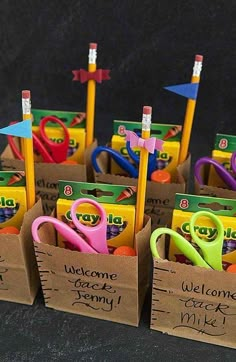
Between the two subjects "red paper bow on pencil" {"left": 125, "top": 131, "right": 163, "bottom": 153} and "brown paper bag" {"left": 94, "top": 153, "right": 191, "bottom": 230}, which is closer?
"red paper bow on pencil" {"left": 125, "top": 131, "right": 163, "bottom": 153}

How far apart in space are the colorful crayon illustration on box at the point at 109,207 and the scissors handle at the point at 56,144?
22 centimetres

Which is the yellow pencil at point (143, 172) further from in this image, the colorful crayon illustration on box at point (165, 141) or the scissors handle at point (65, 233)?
the colorful crayon illustration on box at point (165, 141)

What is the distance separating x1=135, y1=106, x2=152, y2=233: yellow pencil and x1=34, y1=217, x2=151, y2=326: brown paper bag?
0.06ft

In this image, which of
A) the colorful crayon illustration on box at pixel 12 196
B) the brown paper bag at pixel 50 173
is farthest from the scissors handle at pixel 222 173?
the colorful crayon illustration on box at pixel 12 196

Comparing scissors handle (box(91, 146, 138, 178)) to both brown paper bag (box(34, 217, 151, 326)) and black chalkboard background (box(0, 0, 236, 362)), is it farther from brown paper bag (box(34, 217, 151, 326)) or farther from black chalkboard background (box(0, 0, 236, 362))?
black chalkboard background (box(0, 0, 236, 362))

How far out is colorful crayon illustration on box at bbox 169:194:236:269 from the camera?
0.86 meters

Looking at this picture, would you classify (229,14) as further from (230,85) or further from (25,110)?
(25,110)

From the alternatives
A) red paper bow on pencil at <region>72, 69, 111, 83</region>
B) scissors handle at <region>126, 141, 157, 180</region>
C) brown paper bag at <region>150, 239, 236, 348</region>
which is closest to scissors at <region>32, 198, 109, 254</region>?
brown paper bag at <region>150, 239, 236, 348</region>

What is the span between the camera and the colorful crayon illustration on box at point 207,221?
2.81 feet

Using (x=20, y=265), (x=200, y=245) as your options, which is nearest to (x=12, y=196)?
(x=20, y=265)

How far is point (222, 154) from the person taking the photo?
→ 1.04 metres

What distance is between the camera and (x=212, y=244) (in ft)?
2.70

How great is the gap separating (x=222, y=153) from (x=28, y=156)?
15.3 inches

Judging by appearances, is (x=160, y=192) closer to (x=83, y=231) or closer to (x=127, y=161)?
(x=127, y=161)
